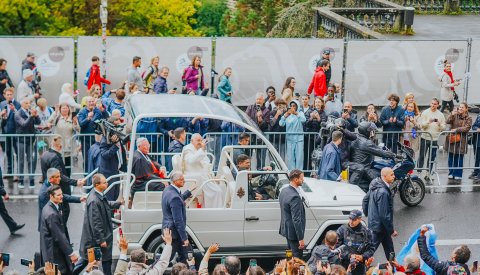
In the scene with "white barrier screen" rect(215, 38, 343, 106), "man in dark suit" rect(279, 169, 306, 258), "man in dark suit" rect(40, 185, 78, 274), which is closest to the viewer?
"man in dark suit" rect(40, 185, 78, 274)

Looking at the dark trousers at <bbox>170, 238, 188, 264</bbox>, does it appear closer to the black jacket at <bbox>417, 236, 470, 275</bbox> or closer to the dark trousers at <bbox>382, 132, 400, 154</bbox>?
the black jacket at <bbox>417, 236, 470, 275</bbox>

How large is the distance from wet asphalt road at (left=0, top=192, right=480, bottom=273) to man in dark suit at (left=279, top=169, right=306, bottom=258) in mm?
1213

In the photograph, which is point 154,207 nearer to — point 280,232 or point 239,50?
point 280,232

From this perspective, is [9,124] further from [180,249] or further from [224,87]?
[180,249]

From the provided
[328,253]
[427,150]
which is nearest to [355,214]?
[328,253]

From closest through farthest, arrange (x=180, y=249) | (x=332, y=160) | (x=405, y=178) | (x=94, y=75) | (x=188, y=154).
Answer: (x=180, y=249) < (x=188, y=154) < (x=332, y=160) < (x=405, y=178) < (x=94, y=75)

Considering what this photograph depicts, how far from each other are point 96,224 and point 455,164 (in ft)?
30.0

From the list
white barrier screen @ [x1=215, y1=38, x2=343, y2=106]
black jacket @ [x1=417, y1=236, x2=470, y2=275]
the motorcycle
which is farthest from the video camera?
white barrier screen @ [x1=215, y1=38, x2=343, y2=106]

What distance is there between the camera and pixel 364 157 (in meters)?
17.1

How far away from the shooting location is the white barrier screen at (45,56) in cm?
2431

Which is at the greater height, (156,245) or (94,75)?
(94,75)

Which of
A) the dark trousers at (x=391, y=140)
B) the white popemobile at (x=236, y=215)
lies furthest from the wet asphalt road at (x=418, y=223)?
the dark trousers at (x=391, y=140)

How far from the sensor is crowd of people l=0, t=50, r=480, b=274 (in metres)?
13.1

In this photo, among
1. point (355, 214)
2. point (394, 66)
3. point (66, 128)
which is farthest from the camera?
point (394, 66)
